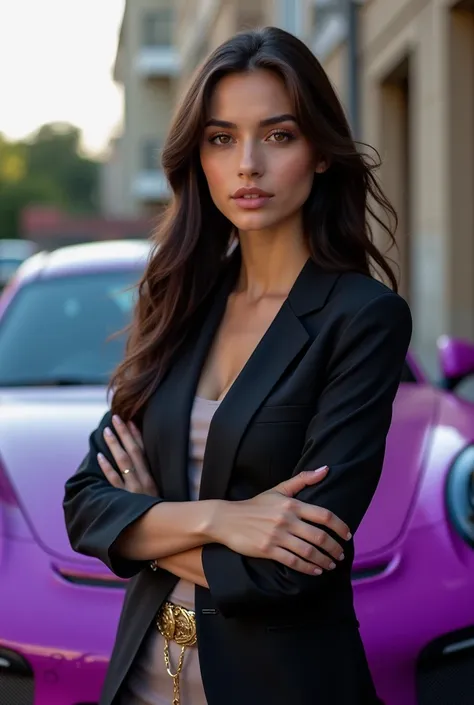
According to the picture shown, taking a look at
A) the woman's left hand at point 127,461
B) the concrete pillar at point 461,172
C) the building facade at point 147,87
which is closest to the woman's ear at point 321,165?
the woman's left hand at point 127,461

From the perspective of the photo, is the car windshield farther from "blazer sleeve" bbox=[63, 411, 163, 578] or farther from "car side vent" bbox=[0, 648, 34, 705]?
"blazer sleeve" bbox=[63, 411, 163, 578]

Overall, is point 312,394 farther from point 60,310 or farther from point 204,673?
point 60,310

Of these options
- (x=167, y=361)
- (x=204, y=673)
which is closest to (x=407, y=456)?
(x=167, y=361)

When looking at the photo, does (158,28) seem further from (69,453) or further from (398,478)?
(398,478)

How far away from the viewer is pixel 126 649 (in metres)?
2.07

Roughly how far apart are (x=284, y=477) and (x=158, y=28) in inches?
1888

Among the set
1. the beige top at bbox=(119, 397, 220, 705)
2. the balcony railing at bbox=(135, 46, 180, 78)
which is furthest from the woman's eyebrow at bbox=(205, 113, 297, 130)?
the balcony railing at bbox=(135, 46, 180, 78)

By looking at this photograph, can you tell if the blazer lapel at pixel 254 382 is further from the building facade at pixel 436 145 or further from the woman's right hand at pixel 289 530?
the building facade at pixel 436 145

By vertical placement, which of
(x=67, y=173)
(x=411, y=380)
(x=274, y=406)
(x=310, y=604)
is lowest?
(x=67, y=173)

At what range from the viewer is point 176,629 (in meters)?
2.02

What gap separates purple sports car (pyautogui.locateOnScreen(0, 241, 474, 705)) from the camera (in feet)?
9.24

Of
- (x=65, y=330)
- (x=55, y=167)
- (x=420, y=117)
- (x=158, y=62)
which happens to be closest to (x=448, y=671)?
(x=65, y=330)

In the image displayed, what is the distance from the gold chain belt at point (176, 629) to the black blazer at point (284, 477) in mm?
19

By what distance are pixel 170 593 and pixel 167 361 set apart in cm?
41
